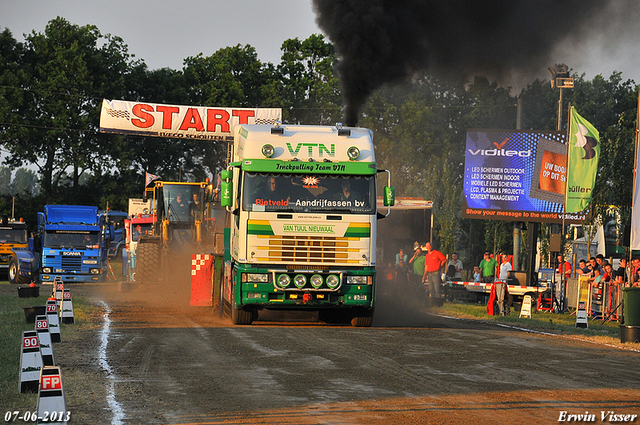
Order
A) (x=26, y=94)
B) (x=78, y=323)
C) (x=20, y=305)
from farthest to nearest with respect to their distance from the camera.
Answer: (x=26, y=94) < (x=20, y=305) < (x=78, y=323)

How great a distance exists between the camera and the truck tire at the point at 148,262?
28469 mm

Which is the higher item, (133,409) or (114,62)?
(114,62)

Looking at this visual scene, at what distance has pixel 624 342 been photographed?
15.2 meters

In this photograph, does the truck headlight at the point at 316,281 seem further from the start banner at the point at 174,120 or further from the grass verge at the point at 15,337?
the start banner at the point at 174,120

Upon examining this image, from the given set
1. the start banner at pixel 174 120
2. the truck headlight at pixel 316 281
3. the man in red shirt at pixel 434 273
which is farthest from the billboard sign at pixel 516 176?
the truck headlight at pixel 316 281

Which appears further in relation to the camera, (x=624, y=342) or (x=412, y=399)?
(x=624, y=342)

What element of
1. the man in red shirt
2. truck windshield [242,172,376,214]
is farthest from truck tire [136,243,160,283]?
truck windshield [242,172,376,214]

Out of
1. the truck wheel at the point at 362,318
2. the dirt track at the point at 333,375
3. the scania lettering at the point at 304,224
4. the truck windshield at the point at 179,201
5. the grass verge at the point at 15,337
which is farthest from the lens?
the truck windshield at the point at 179,201

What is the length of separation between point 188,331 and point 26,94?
47800mm

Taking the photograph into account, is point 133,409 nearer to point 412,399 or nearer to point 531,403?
point 412,399

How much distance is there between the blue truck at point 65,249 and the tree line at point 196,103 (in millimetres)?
23487

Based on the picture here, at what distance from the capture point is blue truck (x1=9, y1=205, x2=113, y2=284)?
118 feet

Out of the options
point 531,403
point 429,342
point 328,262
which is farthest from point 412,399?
point 328,262

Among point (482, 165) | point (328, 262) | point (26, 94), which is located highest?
point (26, 94)
